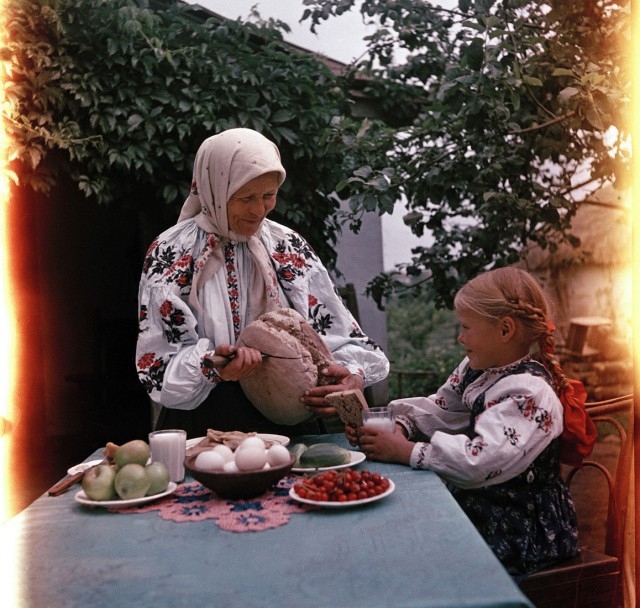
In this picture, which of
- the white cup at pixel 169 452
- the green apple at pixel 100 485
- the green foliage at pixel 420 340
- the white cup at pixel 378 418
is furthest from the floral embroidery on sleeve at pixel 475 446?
the green foliage at pixel 420 340

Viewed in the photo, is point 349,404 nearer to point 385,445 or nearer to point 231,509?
point 385,445

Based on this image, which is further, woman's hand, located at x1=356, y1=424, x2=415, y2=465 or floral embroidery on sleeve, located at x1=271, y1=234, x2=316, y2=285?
floral embroidery on sleeve, located at x1=271, y1=234, x2=316, y2=285

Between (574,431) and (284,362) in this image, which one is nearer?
(574,431)

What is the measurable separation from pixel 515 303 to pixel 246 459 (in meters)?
0.92

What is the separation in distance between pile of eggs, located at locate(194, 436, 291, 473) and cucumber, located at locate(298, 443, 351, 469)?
19 cm

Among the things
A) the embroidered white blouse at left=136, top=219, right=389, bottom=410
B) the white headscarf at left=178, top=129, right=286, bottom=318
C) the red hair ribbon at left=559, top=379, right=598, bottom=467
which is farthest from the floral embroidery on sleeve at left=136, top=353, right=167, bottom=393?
the red hair ribbon at left=559, top=379, right=598, bottom=467

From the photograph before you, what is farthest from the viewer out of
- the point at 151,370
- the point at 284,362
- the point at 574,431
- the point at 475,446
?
the point at 151,370

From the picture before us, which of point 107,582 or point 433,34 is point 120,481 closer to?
point 107,582

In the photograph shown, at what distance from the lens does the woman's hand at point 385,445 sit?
6.34ft

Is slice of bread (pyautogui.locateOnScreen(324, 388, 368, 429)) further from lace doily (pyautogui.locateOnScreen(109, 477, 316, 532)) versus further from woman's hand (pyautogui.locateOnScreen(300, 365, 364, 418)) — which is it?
lace doily (pyautogui.locateOnScreen(109, 477, 316, 532))

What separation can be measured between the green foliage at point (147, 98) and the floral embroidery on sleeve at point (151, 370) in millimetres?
2007

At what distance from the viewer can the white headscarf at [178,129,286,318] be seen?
2355 millimetres

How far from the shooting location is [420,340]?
8.36 meters

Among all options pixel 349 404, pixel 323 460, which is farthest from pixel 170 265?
pixel 323 460
